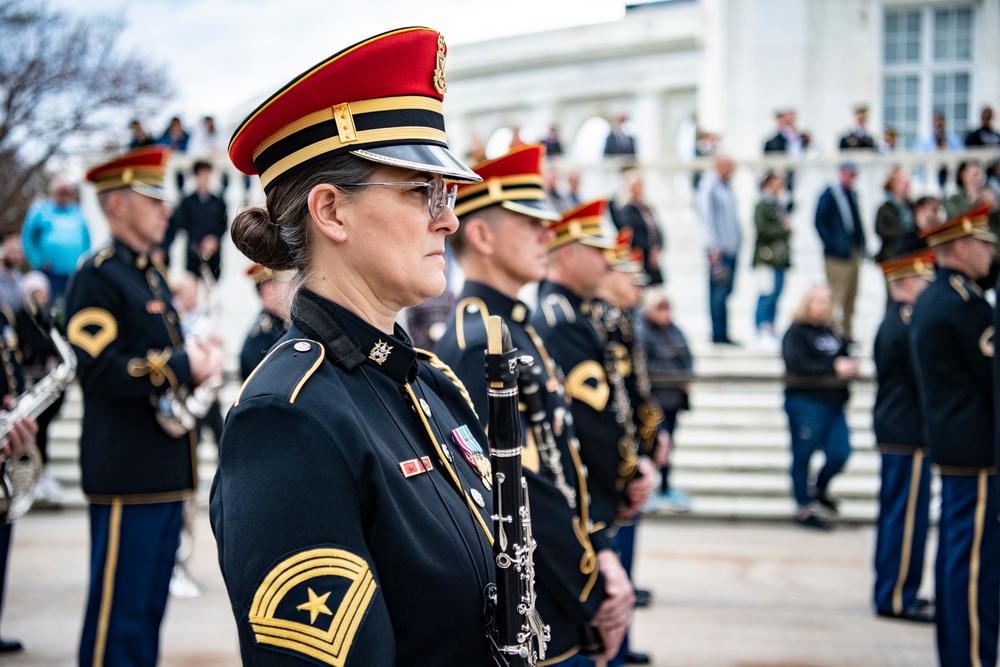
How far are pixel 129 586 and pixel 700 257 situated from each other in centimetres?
1360

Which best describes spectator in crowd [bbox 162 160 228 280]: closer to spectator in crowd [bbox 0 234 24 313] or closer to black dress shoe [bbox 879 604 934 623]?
spectator in crowd [bbox 0 234 24 313]

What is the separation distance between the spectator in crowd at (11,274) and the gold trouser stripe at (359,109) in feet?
29.8

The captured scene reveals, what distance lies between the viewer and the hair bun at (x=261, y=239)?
196 centimetres

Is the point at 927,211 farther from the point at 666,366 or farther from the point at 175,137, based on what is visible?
the point at 175,137

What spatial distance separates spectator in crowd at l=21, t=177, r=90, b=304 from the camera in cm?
1145

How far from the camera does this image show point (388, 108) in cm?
180

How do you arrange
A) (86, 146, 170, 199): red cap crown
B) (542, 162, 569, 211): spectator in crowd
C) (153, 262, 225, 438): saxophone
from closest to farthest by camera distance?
(153, 262, 225, 438): saxophone
(86, 146, 170, 199): red cap crown
(542, 162, 569, 211): spectator in crowd

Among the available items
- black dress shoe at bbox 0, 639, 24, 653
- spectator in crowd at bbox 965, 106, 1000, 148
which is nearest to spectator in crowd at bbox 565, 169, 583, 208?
spectator in crowd at bbox 965, 106, 1000, 148

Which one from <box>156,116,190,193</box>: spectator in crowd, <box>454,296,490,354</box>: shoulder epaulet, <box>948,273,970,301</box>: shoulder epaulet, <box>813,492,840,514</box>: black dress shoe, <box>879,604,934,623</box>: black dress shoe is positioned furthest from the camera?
<box>156,116,190,193</box>: spectator in crowd

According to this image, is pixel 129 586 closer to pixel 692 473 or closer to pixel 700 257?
pixel 692 473

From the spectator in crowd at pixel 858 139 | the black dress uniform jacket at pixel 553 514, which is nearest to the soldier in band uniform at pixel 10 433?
the black dress uniform jacket at pixel 553 514

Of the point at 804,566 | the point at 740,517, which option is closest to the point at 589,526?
the point at 804,566

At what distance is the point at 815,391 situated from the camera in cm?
877

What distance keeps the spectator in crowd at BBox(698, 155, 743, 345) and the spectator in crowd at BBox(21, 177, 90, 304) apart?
8.00m
